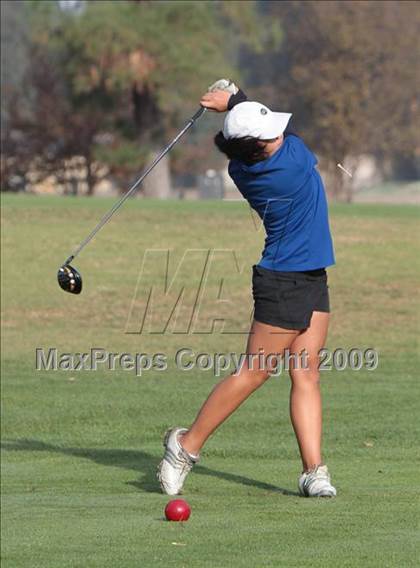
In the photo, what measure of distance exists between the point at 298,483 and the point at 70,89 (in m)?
37.8

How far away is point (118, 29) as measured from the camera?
41312mm

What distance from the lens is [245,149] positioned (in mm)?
6859

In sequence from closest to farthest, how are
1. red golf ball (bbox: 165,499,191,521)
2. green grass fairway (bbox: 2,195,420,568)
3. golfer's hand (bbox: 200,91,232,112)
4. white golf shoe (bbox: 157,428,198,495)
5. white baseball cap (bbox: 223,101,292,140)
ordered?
green grass fairway (bbox: 2,195,420,568)
red golf ball (bbox: 165,499,191,521)
white baseball cap (bbox: 223,101,292,140)
golfer's hand (bbox: 200,91,232,112)
white golf shoe (bbox: 157,428,198,495)

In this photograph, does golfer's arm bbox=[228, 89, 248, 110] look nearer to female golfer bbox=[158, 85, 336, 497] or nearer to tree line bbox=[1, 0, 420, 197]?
female golfer bbox=[158, 85, 336, 497]

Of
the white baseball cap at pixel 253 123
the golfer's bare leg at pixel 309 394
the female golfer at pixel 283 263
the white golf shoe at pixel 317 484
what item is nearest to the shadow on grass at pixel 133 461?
the white golf shoe at pixel 317 484

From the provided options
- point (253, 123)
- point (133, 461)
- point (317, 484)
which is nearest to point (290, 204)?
point (253, 123)

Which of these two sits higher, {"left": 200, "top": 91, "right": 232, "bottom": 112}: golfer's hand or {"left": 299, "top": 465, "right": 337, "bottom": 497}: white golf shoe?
{"left": 200, "top": 91, "right": 232, "bottom": 112}: golfer's hand

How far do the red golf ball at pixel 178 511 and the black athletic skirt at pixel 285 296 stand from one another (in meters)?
1.02

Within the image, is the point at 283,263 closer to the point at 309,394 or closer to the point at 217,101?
the point at 309,394

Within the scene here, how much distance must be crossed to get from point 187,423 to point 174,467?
3.56 meters

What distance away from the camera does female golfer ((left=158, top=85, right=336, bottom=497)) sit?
692cm

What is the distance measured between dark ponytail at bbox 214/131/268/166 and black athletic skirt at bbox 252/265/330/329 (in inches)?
22.1

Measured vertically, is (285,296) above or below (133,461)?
above

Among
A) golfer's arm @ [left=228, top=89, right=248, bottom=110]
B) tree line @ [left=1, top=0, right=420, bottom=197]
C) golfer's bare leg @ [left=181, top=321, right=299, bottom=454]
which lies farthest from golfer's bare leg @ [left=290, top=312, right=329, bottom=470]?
tree line @ [left=1, top=0, right=420, bottom=197]
